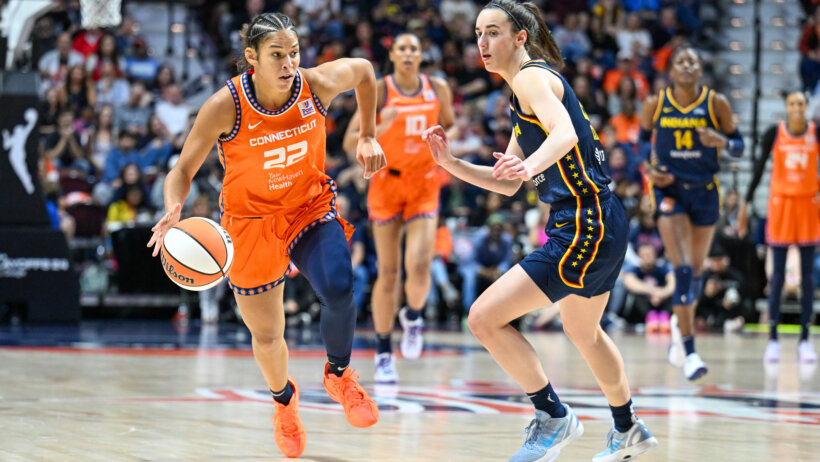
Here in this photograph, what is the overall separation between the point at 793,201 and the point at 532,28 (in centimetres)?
630

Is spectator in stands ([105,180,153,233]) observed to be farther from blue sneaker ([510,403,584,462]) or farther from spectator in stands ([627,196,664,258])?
blue sneaker ([510,403,584,462])

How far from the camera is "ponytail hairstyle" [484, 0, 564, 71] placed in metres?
4.41

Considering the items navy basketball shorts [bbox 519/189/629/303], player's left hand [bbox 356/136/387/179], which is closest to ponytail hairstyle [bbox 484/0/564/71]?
navy basketball shorts [bbox 519/189/629/303]

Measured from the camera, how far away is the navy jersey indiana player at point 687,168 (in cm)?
815

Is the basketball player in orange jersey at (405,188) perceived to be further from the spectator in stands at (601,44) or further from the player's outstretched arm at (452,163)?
the spectator in stands at (601,44)

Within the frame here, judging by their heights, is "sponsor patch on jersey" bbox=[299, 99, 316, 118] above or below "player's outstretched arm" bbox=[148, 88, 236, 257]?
above

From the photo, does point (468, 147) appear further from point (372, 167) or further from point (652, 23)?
point (372, 167)

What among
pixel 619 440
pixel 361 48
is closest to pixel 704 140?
pixel 619 440

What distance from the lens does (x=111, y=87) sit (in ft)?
51.1

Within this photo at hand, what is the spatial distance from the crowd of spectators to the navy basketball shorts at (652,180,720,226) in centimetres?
432

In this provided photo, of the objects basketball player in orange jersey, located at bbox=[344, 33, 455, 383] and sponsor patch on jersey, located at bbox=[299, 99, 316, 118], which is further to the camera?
basketball player in orange jersey, located at bbox=[344, 33, 455, 383]

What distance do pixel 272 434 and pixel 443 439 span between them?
0.82 metres

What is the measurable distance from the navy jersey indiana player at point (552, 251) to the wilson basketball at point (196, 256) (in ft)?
3.15

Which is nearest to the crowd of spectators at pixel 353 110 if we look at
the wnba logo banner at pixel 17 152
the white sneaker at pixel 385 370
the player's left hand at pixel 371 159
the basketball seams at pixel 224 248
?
the wnba logo banner at pixel 17 152
